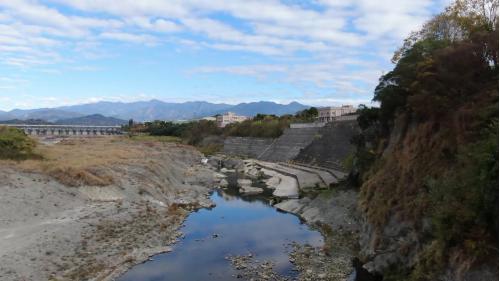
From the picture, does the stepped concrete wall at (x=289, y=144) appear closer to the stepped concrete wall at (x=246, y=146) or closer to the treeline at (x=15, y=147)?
the stepped concrete wall at (x=246, y=146)

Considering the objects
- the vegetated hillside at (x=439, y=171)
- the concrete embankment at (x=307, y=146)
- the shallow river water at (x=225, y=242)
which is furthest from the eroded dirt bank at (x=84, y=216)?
the concrete embankment at (x=307, y=146)

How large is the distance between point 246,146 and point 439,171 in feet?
319

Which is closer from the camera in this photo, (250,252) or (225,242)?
(250,252)

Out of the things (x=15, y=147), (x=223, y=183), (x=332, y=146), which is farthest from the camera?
(x=332, y=146)

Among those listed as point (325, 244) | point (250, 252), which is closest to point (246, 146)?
point (325, 244)

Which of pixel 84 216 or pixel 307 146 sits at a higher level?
pixel 307 146

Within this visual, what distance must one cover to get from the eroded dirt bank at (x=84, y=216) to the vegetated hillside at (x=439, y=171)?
1629 centimetres

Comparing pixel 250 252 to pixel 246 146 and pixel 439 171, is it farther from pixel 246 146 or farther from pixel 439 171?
pixel 246 146

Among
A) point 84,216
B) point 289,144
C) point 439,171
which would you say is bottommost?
point 84,216

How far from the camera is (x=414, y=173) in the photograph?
2694 cm

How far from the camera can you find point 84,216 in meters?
37.0

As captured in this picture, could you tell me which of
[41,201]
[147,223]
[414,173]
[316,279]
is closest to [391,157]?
[414,173]

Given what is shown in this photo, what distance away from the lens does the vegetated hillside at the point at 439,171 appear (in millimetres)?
17547

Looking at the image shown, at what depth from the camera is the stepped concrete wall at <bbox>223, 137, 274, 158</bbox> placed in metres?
114
